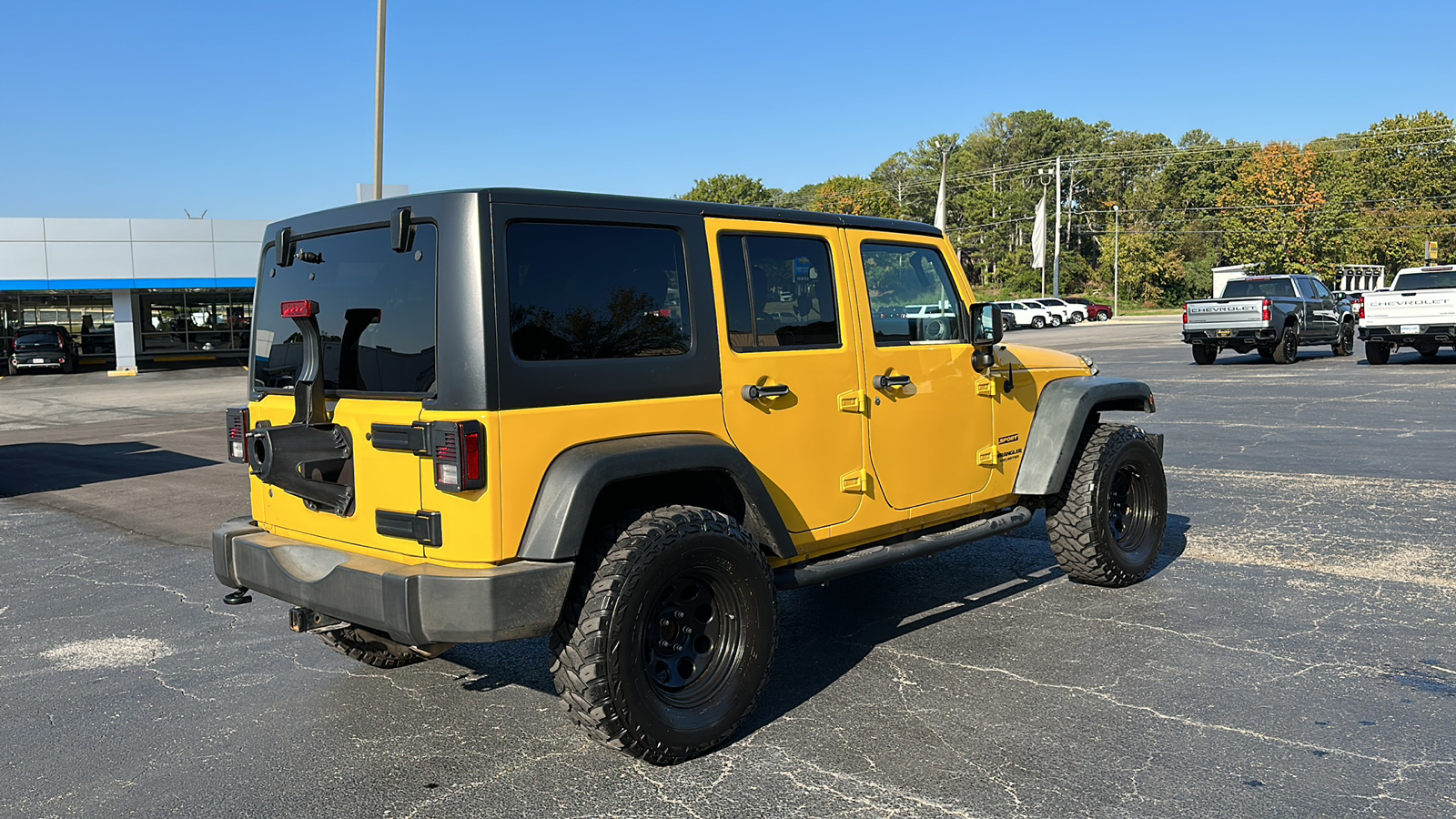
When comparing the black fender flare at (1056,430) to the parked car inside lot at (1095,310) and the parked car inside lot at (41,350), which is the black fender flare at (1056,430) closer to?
the parked car inside lot at (41,350)

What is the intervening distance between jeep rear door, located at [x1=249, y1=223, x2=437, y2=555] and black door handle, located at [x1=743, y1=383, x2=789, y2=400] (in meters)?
1.25

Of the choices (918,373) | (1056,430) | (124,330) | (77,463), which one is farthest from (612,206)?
(124,330)

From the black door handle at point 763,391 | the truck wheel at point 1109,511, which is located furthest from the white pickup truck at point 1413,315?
the black door handle at point 763,391

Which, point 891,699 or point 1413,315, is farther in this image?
point 1413,315

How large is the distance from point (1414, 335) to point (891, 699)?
21.9 meters

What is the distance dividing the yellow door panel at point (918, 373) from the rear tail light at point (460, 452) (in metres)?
1.92

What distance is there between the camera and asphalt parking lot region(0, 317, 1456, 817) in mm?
3686

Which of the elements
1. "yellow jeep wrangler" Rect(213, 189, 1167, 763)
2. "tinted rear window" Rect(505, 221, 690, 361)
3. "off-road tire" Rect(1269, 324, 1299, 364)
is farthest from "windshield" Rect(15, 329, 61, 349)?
"tinted rear window" Rect(505, 221, 690, 361)

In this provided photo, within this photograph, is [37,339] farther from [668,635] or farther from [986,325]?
[668,635]

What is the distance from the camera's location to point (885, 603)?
6059mm

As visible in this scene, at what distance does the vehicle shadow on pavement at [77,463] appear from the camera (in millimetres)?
11930

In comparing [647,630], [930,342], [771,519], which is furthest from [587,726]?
[930,342]

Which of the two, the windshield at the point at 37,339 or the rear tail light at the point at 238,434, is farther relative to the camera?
the windshield at the point at 37,339

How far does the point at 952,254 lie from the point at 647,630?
9.07 ft
